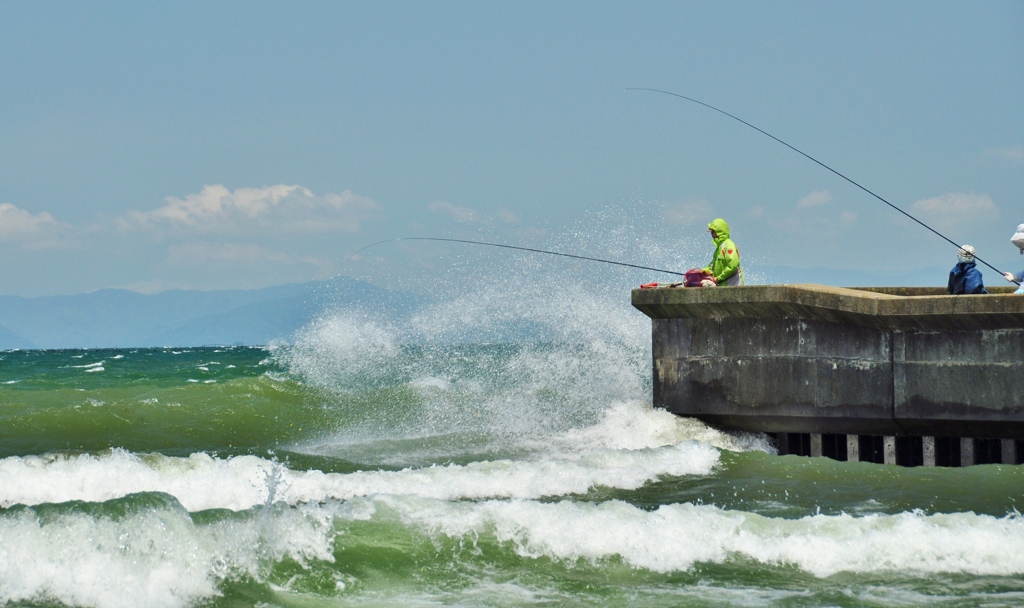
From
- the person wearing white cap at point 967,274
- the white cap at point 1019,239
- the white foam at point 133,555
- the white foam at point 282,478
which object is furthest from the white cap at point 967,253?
the white foam at point 133,555

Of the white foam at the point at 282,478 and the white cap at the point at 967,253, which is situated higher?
the white cap at the point at 967,253

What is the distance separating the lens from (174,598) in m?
4.81

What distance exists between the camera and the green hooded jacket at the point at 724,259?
11.2m

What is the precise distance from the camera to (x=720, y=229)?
1142cm

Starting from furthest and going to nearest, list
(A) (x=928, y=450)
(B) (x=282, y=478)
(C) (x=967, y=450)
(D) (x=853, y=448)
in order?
1. (D) (x=853, y=448)
2. (A) (x=928, y=450)
3. (C) (x=967, y=450)
4. (B) (x=282, y=478)

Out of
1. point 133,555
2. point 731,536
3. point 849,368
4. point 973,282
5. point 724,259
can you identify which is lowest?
point 731,536

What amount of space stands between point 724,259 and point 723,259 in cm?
1

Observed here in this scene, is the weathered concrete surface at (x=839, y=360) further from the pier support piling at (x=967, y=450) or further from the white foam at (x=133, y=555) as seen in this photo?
the white foam at (x=133, y=555)

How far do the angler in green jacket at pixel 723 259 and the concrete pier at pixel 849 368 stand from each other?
870 millimetres

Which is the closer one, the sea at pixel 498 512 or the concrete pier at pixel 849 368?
the sea at pixel 498 512

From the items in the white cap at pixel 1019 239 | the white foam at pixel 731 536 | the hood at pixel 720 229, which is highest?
the hood at pixel 720 229

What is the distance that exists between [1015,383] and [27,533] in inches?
315

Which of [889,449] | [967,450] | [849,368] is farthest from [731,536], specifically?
[967,450]

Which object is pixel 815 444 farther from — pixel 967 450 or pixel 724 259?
pixel 724 259
